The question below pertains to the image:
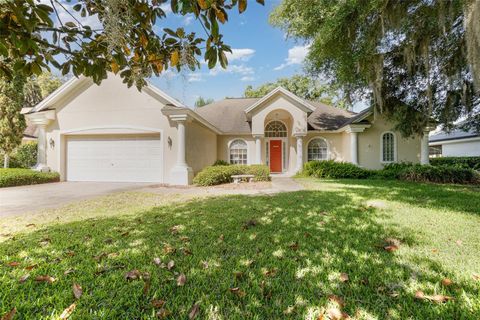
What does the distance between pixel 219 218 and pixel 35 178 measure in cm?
1078

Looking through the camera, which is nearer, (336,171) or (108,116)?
(108,116)

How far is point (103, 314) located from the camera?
178cm

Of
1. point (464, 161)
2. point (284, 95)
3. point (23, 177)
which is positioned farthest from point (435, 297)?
point (464, 161)

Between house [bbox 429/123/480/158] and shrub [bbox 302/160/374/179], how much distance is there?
41.2ft

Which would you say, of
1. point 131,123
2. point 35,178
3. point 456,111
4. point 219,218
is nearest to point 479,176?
point 456,111

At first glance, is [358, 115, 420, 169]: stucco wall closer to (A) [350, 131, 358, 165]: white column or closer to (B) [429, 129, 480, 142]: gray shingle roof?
(A) [350, 131, 358, 165]: white column

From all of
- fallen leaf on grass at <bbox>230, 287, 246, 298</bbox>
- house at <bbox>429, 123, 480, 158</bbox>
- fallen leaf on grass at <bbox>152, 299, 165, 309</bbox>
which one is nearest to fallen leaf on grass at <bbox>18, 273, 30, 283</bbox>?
fallen leaf on grass at <bbox>152, 299, 165, 309</bbox>

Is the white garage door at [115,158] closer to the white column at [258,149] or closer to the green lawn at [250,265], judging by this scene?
the white column at [258,149]

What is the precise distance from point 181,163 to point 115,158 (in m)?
3.58

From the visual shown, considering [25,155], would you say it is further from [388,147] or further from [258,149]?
[388,147]

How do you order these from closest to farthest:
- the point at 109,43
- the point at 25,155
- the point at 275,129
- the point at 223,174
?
the point at 109,43 < the point at 223,174 < the point at 275,129 < the point at 25,155

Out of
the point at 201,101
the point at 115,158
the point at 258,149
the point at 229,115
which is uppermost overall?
the point at 201,101

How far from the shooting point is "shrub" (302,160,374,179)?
1312 centimetres

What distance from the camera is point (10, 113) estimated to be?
1288 cm
